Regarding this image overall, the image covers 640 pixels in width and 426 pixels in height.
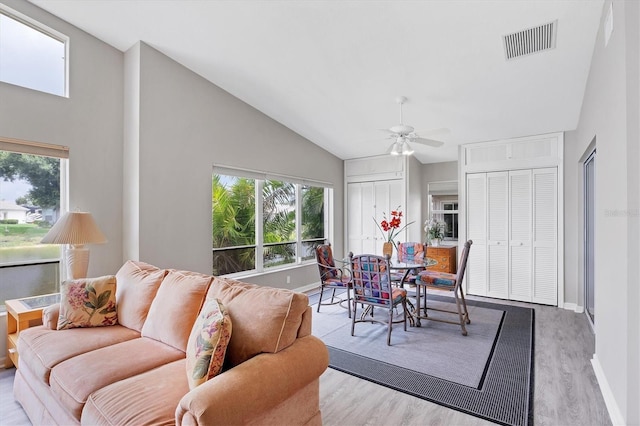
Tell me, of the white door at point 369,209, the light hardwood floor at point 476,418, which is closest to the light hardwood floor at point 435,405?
the light hardwood floor at point 476,418

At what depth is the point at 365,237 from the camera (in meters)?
6.49

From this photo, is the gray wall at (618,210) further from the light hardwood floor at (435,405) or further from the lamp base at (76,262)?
the lamp base at (76,262)

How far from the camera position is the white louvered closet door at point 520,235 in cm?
498

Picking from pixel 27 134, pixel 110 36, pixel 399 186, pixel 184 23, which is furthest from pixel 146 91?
pixel 399 186

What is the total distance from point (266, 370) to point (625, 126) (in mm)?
2427

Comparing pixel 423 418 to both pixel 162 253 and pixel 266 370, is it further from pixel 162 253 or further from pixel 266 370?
pixel 162 253

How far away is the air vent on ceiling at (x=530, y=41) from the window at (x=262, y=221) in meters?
3.39

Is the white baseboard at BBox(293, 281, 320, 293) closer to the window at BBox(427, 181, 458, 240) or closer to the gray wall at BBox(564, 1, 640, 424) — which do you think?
the window at BBox(427, 181, 458, 240)

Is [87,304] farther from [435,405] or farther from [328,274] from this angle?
[328,274]

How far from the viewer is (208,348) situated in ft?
5.21

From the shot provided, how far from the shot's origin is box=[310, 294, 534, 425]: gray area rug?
2.39 meters

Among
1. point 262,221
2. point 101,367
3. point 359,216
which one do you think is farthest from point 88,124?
point 359,216

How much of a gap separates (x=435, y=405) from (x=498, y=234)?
3.65m

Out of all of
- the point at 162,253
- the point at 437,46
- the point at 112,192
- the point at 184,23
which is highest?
the point at 184,23
